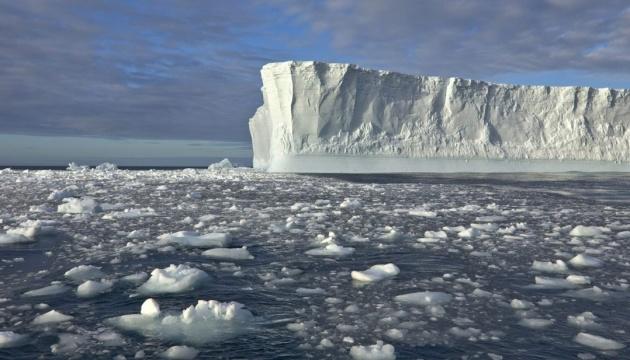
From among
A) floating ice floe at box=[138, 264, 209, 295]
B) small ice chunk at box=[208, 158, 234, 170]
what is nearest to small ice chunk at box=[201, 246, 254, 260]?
floating ice floe at box=[138, 264, 209, 295]

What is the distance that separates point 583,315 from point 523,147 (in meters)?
30.5

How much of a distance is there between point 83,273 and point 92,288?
55cm

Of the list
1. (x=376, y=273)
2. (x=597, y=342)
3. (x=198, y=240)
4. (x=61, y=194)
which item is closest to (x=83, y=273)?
(x=198, y=240)

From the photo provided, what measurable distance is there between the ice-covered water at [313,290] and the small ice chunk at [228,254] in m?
0.02

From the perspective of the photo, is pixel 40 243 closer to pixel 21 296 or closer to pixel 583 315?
pixel 21 296

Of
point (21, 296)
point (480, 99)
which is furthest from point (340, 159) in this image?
point (21, 296)

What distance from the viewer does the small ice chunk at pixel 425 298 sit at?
3566mm

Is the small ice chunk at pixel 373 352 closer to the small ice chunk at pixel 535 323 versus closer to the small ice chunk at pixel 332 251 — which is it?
the small ice chunk at pixel 535 323

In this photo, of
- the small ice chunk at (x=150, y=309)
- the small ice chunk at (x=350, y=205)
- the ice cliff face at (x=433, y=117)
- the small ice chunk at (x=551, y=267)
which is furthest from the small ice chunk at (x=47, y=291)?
the ice cliff face at (x=433, y=117)

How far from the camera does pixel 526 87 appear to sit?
101 feet

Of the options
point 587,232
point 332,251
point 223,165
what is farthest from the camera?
point 223,165

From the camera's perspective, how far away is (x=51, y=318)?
3.09 meters

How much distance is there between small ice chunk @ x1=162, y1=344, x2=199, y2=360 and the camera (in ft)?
8.41

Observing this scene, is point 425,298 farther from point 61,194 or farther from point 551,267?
point 61,194
